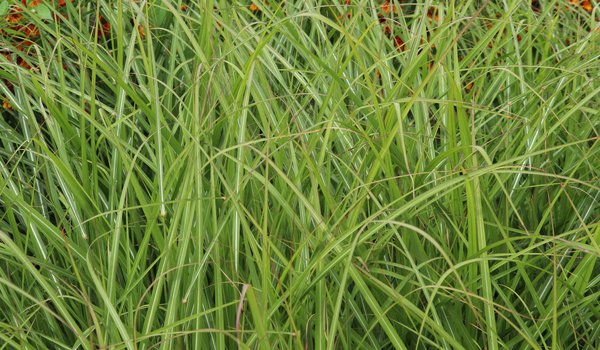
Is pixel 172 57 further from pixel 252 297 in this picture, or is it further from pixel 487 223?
pixel 252 297

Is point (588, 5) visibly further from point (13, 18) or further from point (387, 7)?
point (13, 18)

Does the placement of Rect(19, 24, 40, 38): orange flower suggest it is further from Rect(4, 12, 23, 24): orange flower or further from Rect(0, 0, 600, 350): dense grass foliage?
Rect(0, 0, 600, 350): dense grass foliage

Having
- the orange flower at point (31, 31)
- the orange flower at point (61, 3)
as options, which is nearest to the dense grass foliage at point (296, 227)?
the orange flower at point (31, 31)

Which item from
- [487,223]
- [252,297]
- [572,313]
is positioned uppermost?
[252,297]

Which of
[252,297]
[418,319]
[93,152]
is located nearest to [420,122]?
[418,319]

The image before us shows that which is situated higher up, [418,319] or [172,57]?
[172,57]

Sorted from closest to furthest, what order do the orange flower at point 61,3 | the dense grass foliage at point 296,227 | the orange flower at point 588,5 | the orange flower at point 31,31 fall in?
1. the dense grass foliage at point 296,227
2. the orange flower at point 31,31
3. the orange flower at point 61,3
4. the orange flower at point 588,5

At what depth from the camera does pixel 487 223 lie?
1781mm

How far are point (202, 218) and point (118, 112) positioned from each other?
18.4 inches

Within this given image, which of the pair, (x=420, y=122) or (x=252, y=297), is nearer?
(x=252, y=297)

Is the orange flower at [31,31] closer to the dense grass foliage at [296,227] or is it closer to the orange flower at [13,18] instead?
the orange flower at [13,18]

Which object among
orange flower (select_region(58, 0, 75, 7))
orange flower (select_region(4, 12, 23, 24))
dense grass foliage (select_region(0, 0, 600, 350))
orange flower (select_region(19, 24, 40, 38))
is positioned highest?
orange flower (select_region(58, 0, 75, 7))

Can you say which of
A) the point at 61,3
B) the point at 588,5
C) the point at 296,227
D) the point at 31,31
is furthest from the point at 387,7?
the point at 296,227

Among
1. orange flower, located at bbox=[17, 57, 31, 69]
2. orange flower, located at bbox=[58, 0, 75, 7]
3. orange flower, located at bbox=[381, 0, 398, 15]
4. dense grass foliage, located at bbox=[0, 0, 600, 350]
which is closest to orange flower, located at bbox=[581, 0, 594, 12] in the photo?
orange flower, located at bbox=[381, 0, 398, 15]
